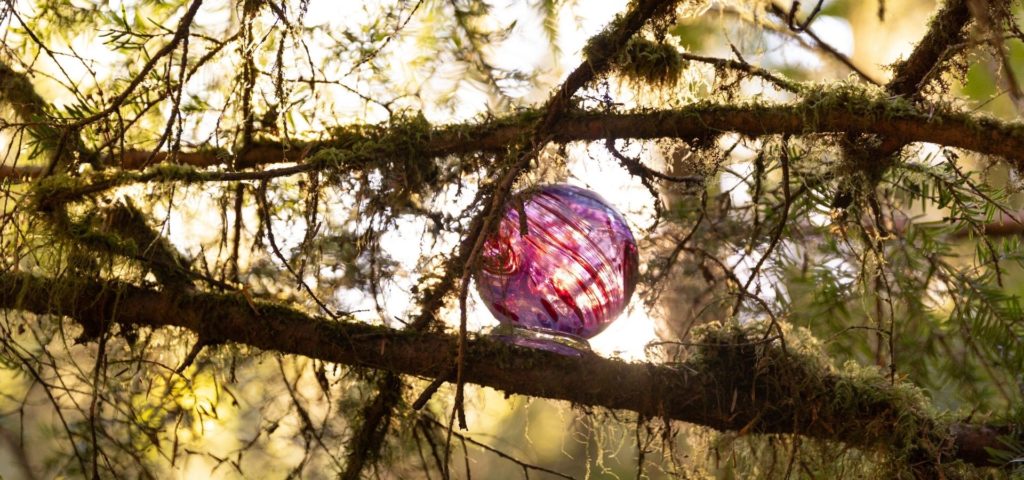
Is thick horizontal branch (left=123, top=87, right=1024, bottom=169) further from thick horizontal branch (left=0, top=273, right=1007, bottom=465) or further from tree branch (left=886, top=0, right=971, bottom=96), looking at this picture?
thick horizontal branch (left=0, top=273, right=1007, bottom=465)

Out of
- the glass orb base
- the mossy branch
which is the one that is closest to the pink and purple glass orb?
the glass orb base

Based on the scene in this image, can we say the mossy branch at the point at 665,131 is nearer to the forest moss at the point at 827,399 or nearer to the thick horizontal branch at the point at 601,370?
the thick horizontal branch at the point at 601,370

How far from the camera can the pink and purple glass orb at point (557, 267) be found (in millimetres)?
1129

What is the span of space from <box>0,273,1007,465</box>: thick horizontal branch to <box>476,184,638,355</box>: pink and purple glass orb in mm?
42

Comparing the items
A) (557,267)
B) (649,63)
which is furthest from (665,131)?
(557,267)

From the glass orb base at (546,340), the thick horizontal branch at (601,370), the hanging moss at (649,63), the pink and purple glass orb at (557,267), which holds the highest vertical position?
the hanging moss at (649,63)

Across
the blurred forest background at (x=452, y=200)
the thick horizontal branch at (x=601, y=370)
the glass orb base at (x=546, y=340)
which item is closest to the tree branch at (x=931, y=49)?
the blurred forest background at (x=452, y=200)

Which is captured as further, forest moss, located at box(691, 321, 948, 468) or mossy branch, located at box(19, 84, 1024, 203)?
forest moss, located at box(691, 321, 948, 468)

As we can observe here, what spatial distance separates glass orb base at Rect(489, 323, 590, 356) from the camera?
1.18m

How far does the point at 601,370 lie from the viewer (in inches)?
46.8

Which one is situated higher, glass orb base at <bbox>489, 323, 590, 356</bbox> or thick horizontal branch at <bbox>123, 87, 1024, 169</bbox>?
thick horizontal branch at <bbox>123, 87, 1024, 169</bbox>

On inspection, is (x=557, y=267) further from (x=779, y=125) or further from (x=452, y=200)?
(x=779, y=125)

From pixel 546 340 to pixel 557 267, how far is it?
0.37 ft

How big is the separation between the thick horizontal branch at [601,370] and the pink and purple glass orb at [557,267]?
4cm
